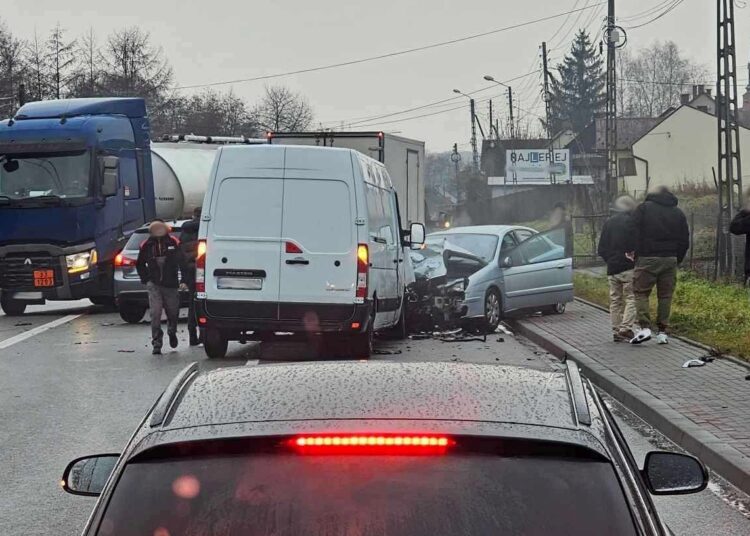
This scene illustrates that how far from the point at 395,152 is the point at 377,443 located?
57.1 ft

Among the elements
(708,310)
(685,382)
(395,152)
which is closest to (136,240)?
(395,152)

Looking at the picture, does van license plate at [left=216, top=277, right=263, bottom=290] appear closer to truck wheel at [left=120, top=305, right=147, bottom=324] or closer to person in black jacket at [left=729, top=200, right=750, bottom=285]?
person in black jacket at [left=729, top=200, right=750, bottom=285]

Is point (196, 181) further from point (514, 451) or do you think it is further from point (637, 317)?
point (514, 451)

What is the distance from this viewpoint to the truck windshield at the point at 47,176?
1961cm

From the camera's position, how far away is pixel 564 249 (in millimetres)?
18062

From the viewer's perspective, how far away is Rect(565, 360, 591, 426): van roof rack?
8.81 ft

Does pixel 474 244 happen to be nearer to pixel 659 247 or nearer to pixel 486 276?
pixel 486 276

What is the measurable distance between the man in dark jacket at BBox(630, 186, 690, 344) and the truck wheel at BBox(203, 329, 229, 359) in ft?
16.8

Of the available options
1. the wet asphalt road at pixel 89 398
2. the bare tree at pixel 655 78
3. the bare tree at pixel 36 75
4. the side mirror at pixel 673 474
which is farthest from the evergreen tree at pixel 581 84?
the side mirror at pixel 673 474

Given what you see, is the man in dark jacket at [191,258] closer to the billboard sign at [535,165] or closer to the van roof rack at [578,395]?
the van roof rack at [578,395]

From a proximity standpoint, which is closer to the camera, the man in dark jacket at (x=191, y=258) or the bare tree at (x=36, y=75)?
the man in dark jacket at (x=191, y=258)

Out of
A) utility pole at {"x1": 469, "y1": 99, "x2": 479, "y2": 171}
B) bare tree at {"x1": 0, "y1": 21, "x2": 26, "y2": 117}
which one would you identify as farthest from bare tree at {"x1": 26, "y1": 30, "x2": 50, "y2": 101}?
utility pole at {"x1": 469, "y1": 99, "x2": 479, "y2": 171}

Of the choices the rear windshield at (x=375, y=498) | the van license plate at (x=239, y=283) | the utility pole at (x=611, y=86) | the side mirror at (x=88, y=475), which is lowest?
the side mirror at (x=88, y=475)

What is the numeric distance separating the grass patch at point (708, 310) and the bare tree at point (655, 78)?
89.8 metres
